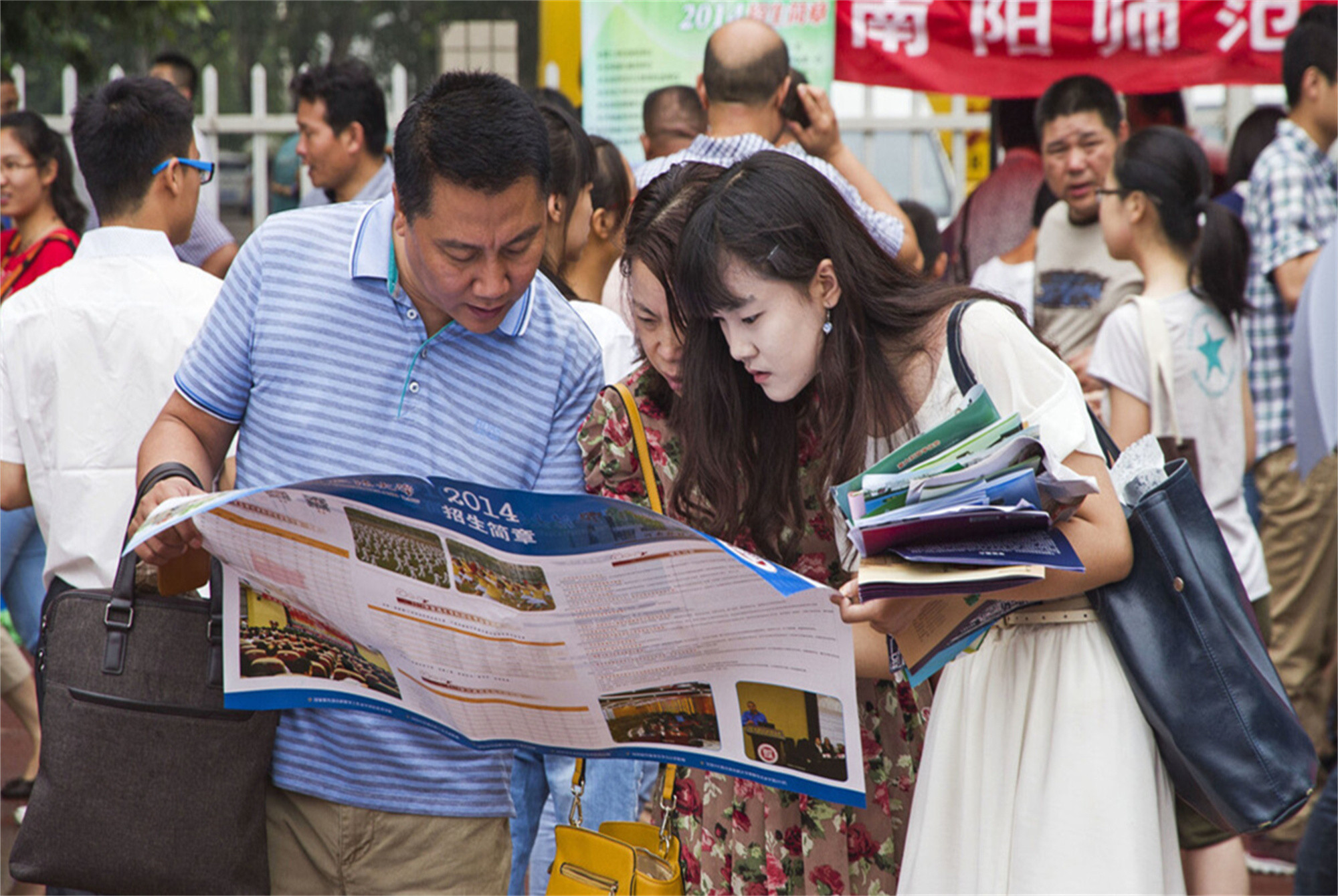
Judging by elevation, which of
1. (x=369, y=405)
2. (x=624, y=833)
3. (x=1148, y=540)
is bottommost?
(x=624, y=833)

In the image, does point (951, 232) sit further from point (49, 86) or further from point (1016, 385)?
point (49, 86)

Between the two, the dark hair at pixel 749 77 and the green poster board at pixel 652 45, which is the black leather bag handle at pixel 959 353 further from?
the green poster board at pixel 652 45

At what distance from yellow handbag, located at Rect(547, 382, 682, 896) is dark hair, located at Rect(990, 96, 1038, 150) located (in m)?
5.24

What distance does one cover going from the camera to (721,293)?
83.4 inches

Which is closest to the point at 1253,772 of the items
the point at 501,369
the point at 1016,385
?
the point at 1016,385

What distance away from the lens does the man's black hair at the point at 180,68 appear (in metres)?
7.27

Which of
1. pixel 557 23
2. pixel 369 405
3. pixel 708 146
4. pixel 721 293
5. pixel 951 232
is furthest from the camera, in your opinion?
pixel 557 23

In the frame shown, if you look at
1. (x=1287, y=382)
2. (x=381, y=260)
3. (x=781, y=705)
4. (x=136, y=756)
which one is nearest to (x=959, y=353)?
(x=781, y=705)

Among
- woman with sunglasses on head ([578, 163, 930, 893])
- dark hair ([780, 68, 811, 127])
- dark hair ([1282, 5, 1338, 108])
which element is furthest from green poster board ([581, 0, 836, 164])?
woman with sunglasses on head ([578, 163, 930, 893])

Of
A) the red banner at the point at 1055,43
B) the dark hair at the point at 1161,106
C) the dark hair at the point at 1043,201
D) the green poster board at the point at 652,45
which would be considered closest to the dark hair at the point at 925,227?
the dark hair at the point at 1043,201

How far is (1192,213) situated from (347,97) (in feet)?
10.2

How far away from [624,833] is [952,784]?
552mm

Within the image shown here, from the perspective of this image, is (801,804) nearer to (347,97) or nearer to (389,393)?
(389,393)

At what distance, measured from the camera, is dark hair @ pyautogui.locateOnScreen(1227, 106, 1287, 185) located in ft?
20.9
